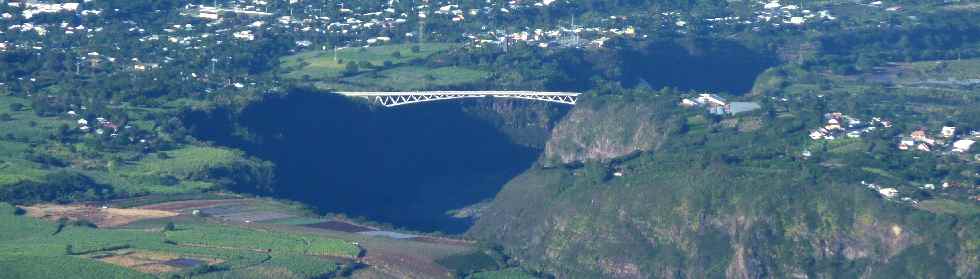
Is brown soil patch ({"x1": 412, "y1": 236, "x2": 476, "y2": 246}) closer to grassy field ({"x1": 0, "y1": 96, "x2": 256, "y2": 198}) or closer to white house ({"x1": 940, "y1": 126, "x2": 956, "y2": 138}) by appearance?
grassy field ({"x1": 0, "y1": 96, "x2": 256, "y2": 198})

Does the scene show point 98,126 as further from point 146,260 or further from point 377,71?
point 146,260

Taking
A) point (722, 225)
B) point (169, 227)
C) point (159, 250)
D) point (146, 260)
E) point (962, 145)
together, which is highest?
point (146, 260)

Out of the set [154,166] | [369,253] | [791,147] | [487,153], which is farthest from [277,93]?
[369,253]

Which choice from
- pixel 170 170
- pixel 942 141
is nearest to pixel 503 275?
pixel 170 170

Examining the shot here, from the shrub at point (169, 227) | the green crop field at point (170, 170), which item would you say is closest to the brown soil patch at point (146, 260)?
the shrub at point (169, 227)

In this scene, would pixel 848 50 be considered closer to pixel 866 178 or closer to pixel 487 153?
pixel 487 153

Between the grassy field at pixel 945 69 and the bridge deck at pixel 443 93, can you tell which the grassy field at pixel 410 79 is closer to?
the bridge deck at pixel 443 93
